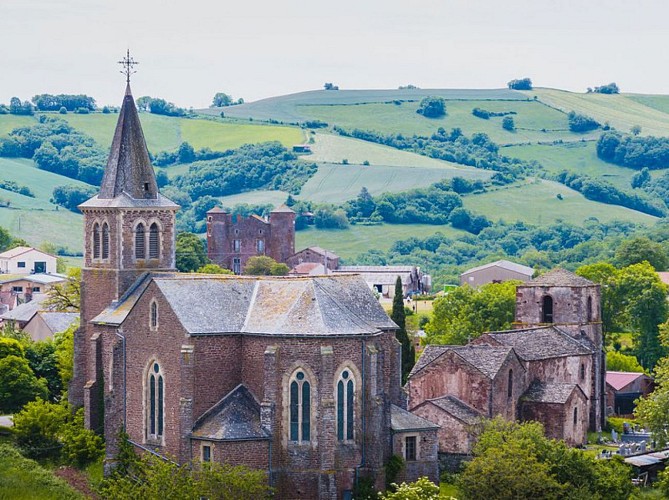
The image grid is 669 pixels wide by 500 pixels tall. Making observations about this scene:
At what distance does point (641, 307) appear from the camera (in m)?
129

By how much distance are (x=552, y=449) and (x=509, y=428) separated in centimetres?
536

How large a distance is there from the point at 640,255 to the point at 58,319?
2703 inches

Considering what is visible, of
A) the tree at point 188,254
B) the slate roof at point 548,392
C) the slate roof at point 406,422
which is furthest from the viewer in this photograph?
the tree at point 188,254

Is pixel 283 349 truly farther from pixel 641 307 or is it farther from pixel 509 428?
pixel 641 307

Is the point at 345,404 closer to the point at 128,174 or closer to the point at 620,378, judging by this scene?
the point at 128,174

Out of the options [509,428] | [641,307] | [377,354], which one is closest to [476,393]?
[509,428]

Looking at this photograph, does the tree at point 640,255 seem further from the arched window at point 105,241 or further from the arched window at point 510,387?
the arched window at point 105,241

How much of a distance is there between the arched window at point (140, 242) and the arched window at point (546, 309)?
98.6 feet

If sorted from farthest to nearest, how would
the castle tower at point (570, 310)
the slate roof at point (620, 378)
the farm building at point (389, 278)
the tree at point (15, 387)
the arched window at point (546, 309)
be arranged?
the farm building at point (389, 278)
the slate roof at point (620, 378)
the arched window at point (546, 309)
the castle tower at point (570, 310)
the tree at point (15, 387)

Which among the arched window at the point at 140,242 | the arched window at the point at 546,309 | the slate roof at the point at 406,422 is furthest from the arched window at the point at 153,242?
the arched window at the point at 546,309

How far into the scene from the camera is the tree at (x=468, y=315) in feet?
378

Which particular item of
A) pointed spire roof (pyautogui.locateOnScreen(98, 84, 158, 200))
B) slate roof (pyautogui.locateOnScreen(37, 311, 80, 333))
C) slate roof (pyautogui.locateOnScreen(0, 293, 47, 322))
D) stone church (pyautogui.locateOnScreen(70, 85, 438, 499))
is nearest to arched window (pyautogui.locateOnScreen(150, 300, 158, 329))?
stone church (pyautogui.locateOnScreen(70, 85, 438, 499))

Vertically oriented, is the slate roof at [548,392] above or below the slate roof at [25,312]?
above

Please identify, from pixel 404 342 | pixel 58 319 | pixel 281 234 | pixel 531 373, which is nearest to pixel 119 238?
pixel 404 342
